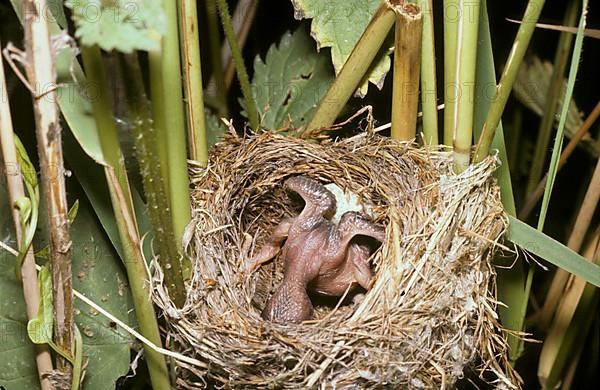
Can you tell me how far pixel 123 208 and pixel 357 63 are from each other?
0.39m

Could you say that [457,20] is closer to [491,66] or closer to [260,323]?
[491,66]

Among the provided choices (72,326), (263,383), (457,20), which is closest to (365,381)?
(263,383)

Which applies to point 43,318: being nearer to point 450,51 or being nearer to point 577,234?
point 450,51

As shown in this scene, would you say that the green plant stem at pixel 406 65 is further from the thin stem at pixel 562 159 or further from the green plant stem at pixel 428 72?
the thin stem at pixel 562 159

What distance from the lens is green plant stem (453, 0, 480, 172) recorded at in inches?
35.7

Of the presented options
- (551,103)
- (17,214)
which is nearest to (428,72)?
(17,214)

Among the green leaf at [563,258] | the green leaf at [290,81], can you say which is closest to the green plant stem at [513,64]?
the green leaf at [563,258]

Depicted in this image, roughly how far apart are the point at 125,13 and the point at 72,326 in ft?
1.34

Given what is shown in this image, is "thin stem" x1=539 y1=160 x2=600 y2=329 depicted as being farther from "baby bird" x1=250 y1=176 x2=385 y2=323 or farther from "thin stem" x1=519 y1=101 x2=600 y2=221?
"baby bird" x1=250 y1=176 x2=385 y2=323

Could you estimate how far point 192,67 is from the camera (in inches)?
36.6

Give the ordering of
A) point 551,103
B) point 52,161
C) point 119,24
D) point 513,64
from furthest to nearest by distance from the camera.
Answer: point 551,103
point 513,64
point 52,161
point 119,24

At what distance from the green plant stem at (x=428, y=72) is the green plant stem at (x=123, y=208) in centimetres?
42

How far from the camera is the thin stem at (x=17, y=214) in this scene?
0.83 m

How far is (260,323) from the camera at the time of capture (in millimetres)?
1004
